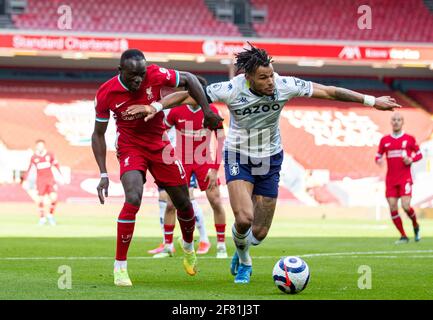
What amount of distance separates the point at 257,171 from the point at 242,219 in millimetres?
652

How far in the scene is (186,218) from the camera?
35.5 ft

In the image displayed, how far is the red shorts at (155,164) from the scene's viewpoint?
397 inches

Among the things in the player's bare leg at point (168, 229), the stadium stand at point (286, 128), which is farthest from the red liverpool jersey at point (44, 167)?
the player's bare leg at point (168, 229)

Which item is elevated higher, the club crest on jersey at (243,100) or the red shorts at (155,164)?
the club crest on jersey at (243,100)

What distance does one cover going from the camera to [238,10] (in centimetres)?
3997

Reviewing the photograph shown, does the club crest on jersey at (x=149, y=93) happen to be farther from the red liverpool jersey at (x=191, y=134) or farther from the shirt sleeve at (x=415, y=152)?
the shirt sleeve at (x=415, y=152)

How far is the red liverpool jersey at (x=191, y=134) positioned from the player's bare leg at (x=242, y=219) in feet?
13.7

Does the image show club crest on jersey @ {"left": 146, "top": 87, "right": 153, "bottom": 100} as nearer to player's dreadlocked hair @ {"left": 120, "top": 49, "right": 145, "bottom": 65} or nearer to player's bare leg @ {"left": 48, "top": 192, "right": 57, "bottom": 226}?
player's dreadlocked hair @ {"left": 120, "top": 49, "right": 145, "bottom": 65}

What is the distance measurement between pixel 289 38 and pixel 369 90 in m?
5.15

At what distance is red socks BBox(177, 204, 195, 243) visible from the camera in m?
10.7

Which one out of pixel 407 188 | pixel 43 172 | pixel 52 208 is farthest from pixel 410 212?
pixel 43 172

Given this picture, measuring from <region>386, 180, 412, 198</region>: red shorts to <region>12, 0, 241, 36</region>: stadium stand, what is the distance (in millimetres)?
20132

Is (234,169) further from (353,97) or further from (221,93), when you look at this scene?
(353,97)
